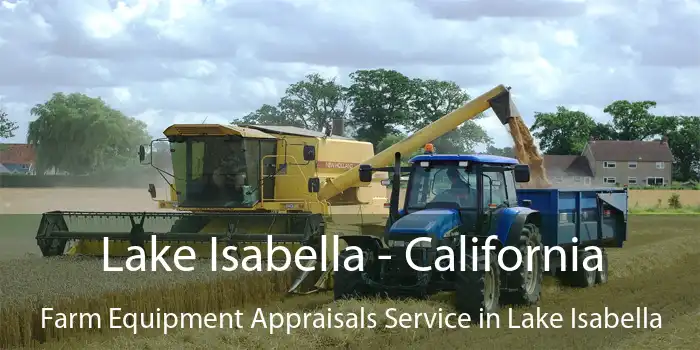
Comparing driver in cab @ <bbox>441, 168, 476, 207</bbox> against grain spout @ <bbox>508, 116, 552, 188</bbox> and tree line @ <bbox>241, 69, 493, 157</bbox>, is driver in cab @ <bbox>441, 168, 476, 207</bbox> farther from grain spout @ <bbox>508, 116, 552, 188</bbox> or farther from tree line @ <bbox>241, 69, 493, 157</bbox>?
tree line @ <bbox>241, 69, 493, 157</bbox>

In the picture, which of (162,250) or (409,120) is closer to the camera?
(162,250)

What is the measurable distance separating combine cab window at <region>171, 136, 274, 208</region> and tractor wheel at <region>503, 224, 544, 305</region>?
567cm

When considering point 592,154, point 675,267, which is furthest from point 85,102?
point 592,154

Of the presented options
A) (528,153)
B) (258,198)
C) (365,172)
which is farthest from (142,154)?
(528,153)

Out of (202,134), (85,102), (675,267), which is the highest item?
(85,102)

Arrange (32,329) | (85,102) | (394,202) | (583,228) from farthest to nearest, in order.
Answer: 1. (85,102)
2. (583,228)
3. (394,202)
4. (32,329)

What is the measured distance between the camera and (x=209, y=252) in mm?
14492

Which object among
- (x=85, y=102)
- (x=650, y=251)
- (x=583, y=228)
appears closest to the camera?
(x=583, y=228)

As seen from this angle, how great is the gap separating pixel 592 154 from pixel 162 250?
2766 inches

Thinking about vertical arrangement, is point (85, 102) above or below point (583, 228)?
above

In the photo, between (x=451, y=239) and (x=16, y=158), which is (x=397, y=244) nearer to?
(x=451, y=239)

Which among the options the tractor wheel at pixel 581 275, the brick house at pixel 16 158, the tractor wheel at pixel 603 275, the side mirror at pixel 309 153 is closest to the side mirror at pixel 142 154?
the side mirror at pixel 309 153

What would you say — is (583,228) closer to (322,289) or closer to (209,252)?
(322,289)

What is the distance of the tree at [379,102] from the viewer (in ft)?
141
